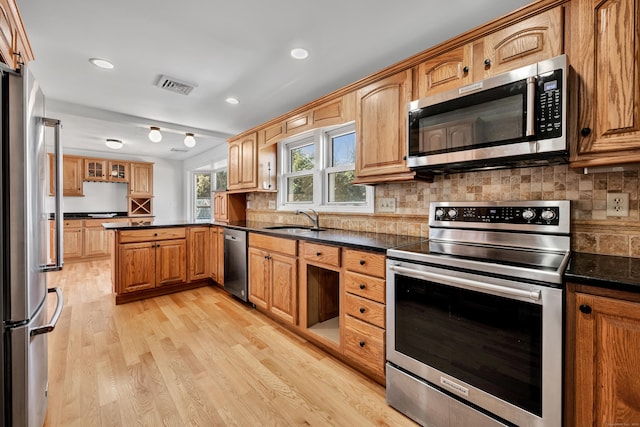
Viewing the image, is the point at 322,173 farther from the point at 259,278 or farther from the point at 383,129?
the point at 259,278

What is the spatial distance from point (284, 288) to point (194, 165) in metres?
5.66

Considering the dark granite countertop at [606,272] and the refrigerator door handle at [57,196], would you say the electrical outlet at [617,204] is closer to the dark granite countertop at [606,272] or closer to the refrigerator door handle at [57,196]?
the dark granite countertop at [606,272]

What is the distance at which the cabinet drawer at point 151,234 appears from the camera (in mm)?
3455

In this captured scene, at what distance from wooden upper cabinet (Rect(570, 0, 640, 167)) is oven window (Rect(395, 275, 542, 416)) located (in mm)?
824

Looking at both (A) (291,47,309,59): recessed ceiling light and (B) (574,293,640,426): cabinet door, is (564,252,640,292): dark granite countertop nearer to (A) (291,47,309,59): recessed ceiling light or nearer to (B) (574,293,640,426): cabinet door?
(B) (574,293,640,426): cabinet door

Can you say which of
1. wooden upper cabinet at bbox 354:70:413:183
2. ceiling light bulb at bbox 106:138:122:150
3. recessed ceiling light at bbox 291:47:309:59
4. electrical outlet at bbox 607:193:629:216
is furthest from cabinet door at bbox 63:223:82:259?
electrical outlet at bbox 607:193:629:216

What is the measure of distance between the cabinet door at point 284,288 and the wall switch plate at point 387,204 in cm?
92

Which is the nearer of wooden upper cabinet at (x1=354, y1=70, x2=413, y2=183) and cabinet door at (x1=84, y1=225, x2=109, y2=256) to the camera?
wooden upper cabinet at (x1=354, y1=70, x2=413, y2=183)

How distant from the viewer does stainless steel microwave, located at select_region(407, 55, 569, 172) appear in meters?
1.41

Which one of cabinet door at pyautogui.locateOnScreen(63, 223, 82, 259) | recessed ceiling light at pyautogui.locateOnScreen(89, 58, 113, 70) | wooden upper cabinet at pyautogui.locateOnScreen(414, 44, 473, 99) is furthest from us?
cabinet door at pyautogui.locateOnScreen(63, 223, 82, 259)

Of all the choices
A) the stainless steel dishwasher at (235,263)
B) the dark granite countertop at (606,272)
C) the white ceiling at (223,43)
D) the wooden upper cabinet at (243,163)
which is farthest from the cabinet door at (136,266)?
the dark granite countertop at (606,272)

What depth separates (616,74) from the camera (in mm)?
1297

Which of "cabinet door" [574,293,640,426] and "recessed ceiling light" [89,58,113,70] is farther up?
"recessed ceiling light" [89,58,113,70]

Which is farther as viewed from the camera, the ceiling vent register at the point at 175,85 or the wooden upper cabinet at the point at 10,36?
the ceiling vent register at the point at 175,85
